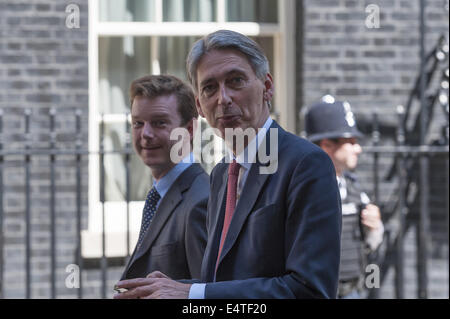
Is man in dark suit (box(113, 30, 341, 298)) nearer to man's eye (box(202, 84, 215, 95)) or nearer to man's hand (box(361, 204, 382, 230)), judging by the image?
man's eye (box(202, 84, 215, 95))

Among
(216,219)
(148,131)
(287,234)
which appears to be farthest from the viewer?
(148,131)

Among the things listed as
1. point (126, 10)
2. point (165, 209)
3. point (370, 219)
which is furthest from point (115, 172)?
point (165, 209)

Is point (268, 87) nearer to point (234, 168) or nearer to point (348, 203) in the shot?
point (234, 168)

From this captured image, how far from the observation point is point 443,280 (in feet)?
20.7

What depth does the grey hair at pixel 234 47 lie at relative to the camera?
75.4 inches

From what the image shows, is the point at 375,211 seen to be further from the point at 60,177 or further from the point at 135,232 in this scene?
the point at 60,177

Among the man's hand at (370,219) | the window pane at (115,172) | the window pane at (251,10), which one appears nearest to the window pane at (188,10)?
the window pane at (251,10)

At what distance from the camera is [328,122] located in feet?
15.3

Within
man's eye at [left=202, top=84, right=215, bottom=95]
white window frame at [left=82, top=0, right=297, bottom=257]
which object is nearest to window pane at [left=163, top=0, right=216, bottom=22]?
white window frame at [left=82, top=0, right=297, bottom=257]

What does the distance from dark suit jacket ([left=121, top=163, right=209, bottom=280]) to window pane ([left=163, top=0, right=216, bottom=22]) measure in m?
3.89

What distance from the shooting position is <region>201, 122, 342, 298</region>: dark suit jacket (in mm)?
1744

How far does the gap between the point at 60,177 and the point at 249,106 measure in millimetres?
4147

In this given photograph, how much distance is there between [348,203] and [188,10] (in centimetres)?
252
